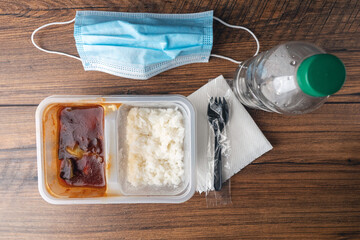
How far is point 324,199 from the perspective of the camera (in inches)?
36.7

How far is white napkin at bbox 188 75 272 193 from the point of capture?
35.0 inches

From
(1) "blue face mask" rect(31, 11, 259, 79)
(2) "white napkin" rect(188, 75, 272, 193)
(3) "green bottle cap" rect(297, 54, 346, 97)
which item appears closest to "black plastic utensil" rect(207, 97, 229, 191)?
(2) "white napkin" rect(188, 75, 272, 193)

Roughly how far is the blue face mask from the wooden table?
0.11ft

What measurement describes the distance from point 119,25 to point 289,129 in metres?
0.66

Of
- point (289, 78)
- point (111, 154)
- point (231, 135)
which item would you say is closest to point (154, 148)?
point (111, 154)

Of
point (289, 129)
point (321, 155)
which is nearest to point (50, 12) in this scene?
point (289, 129)

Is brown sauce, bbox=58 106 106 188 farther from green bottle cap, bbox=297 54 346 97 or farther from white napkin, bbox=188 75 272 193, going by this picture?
green bottle cap, bbox=297 54 346 97

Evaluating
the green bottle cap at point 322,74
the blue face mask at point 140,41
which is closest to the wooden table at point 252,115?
the blue face mask at point 140,41

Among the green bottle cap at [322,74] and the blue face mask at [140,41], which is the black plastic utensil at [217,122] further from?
the green bottle cap at [322,74]

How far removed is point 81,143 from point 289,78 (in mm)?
660

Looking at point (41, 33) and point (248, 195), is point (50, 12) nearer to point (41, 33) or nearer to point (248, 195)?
point (41, 33)

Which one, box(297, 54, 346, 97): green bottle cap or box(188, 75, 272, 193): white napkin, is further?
box(188, 75, 272, 193): white napkin

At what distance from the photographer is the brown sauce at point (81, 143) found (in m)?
0.87

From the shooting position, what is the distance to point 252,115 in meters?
0.91
